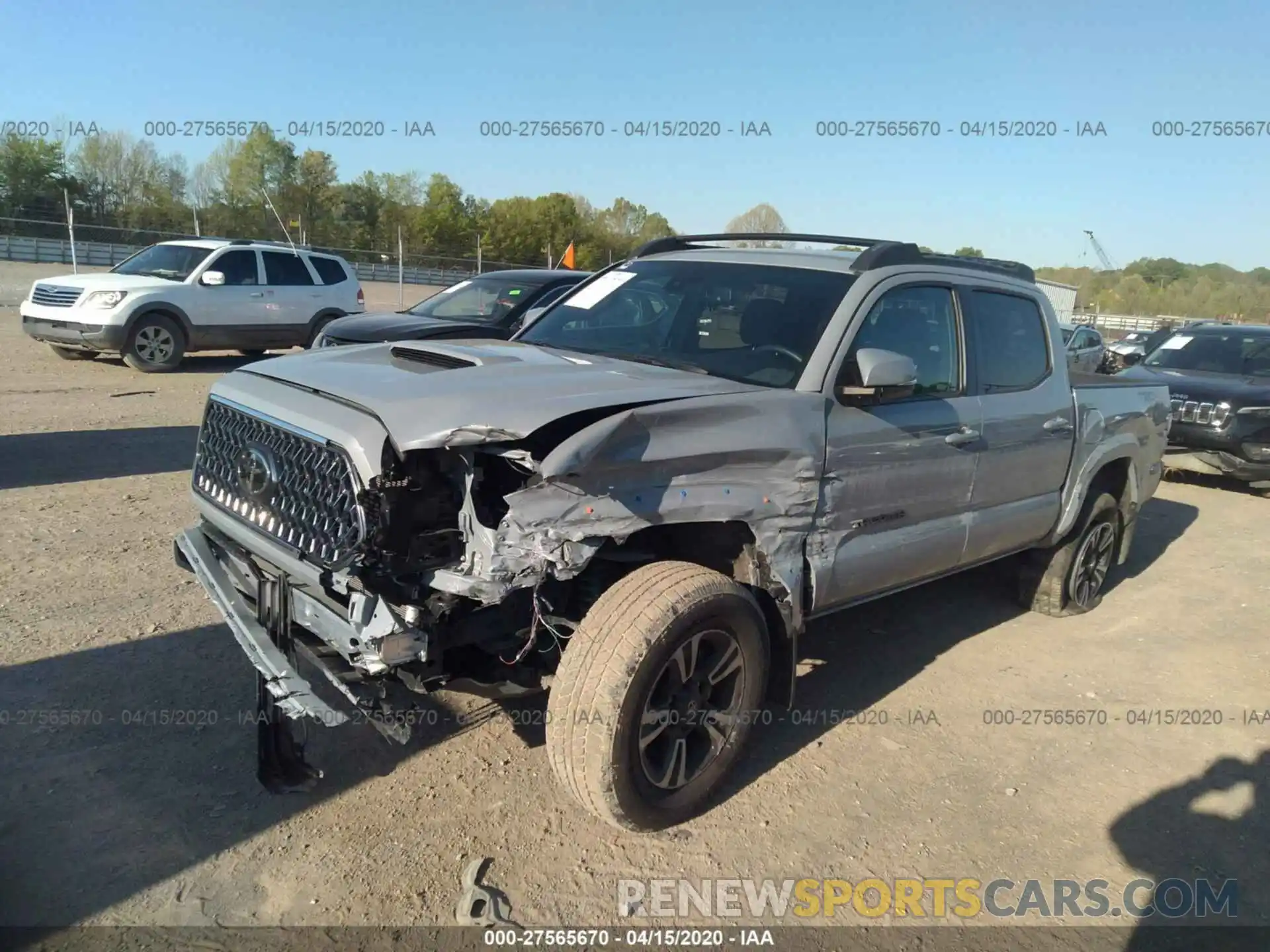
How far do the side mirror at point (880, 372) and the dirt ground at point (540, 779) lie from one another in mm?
1561

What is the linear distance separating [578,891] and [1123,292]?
231 ft

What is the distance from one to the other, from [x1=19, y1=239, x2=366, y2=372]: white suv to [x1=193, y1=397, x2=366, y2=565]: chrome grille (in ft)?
32.3

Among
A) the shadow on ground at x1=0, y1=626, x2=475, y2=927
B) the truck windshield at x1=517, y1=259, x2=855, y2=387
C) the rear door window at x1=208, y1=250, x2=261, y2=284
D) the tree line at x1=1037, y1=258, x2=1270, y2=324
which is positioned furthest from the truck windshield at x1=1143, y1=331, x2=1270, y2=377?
the tree line at x1=1037, y1=258, x2=1270, y2=324

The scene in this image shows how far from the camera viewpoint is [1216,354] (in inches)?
426

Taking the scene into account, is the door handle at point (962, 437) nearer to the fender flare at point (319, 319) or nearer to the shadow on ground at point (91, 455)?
the shadow on ground at point (91, 455)

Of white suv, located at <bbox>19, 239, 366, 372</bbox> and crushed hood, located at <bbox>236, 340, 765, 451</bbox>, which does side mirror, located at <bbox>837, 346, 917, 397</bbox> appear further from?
white suv, located at <bbox>19, 239, 366, 372</bbox>

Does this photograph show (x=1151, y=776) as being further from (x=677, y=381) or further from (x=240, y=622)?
(x=240, y=622)

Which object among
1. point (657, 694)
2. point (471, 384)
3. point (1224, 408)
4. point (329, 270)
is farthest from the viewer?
point (329, 270)

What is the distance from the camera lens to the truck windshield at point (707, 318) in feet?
12.3

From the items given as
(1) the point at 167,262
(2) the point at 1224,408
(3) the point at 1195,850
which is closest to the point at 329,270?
(1) the point at 167,262

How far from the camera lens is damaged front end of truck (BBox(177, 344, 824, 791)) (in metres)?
2.75

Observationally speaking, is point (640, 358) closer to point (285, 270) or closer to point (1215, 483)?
point (1215, 483)

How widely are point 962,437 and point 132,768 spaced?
3704 mm

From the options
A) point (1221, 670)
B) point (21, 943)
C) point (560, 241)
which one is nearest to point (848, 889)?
point (21, 943)
